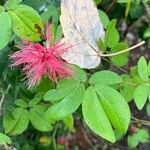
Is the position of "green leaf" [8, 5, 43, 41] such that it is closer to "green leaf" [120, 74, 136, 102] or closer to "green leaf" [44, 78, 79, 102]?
"green leaf" [44, 78, 79, 102]

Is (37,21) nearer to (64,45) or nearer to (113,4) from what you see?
(64,45)

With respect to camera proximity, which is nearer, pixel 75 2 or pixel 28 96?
pixel 75 2

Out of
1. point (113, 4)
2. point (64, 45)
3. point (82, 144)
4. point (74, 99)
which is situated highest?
point (64, 45)

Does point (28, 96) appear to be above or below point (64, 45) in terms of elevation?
below

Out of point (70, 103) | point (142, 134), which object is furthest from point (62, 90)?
point (142, 134)

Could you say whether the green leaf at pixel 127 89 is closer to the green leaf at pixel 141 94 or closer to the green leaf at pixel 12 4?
the green leaf at pixel 141 94

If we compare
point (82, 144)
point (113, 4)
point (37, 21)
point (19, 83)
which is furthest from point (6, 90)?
point (82, 144)

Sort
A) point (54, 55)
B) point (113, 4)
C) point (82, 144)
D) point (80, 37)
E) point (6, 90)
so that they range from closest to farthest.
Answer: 1. point (54, 55)
2. point (80, 37)
3. point (6, 90)
4. point (113, 4)
5. point (82, 144)
